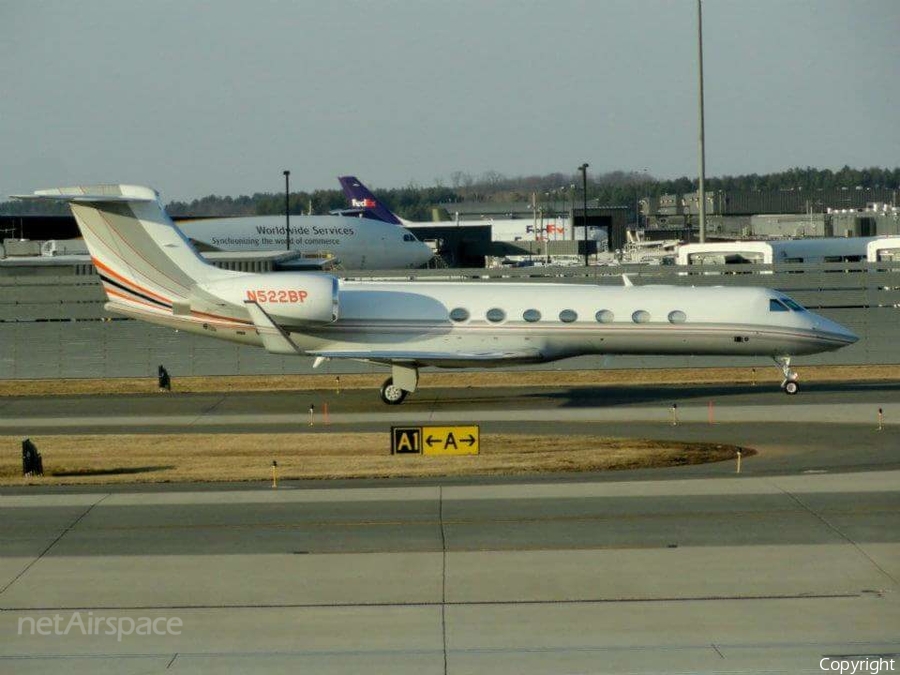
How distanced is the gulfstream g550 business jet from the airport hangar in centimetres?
905

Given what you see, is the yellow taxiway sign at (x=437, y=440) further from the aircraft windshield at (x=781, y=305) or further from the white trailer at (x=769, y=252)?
the white trailer at (x=769, y=252)

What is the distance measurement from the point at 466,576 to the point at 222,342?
29112 millimetres

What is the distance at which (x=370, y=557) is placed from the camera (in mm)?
16172

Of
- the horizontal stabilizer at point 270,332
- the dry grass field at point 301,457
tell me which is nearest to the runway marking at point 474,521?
the dry grass field at point 301,457

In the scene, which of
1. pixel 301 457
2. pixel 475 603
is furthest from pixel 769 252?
pixel 475 603

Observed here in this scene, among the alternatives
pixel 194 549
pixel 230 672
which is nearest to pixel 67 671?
pixel 230 672

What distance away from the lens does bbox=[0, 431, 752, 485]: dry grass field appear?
22703mm

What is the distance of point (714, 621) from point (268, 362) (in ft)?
101

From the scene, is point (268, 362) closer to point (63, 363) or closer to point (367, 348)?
point (63, 363)

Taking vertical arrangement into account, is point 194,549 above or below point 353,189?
below

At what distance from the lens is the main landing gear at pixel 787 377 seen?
33.3 metres

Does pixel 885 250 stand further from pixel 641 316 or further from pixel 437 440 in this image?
pixel 437 440

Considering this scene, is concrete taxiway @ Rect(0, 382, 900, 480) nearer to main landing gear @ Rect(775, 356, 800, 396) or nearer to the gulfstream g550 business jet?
main landing gear @ Rect(775, 356, 800, 396)

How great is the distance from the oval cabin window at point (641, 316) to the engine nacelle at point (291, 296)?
7918 mm
